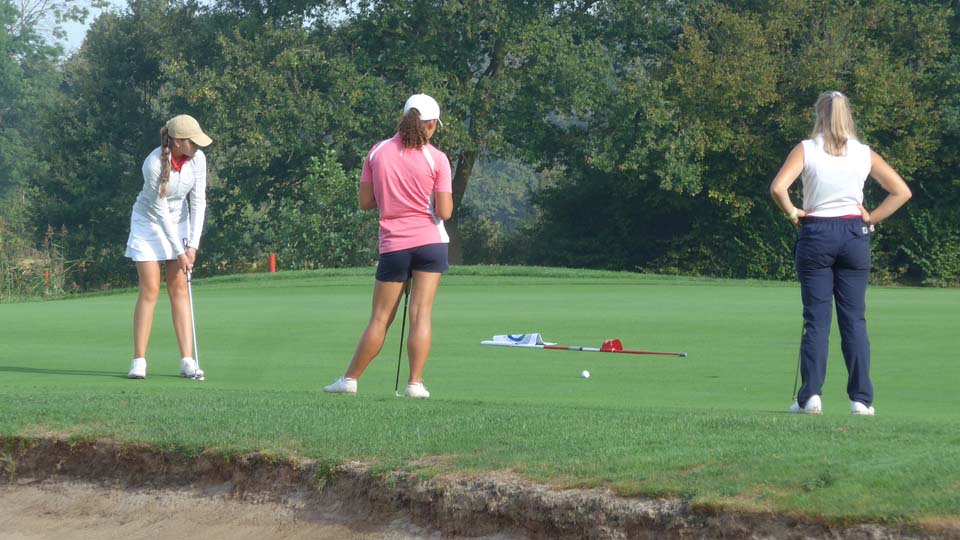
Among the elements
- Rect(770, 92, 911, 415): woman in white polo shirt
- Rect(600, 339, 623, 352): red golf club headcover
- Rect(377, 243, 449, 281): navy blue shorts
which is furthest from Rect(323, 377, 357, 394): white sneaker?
Rect(600, 339, 623, 352): red golf club headcover

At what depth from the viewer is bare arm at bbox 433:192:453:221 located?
7.97 meters

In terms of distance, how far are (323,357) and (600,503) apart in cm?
597

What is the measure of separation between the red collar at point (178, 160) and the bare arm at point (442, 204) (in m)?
2.25

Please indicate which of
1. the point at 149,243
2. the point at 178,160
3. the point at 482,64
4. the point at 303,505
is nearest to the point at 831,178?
the point at 303,505

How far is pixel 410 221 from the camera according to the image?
800cm

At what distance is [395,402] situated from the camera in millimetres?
7410

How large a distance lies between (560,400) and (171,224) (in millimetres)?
3222

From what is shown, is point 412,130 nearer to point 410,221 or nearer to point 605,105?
point 410,221

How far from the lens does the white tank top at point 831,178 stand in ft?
24.4

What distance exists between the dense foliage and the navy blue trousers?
2563 centimetres

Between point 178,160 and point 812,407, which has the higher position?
point 178,160

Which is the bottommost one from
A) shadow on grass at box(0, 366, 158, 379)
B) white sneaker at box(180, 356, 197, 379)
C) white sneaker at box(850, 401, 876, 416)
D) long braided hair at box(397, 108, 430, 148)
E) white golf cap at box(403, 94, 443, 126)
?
shadow on grass at box(0, 366, 158, 379)

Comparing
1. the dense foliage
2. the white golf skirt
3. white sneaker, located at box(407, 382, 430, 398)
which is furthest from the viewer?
the dense foliage

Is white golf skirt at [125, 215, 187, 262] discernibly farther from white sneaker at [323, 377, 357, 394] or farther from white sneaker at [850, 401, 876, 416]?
white sneaker at [850, 401, 876, 416]
